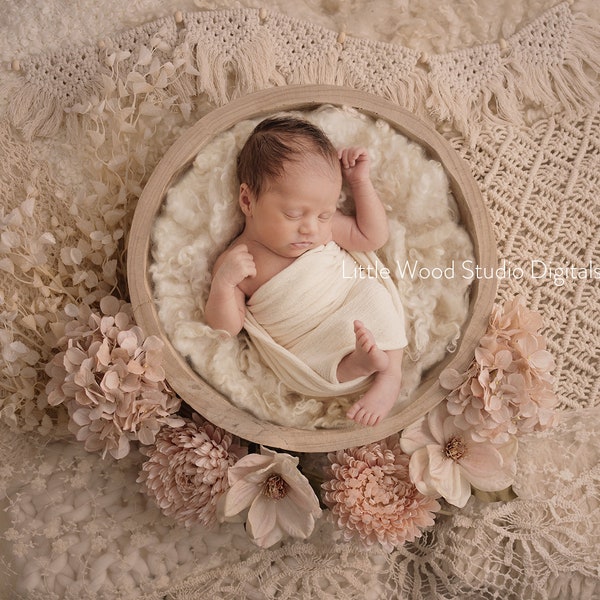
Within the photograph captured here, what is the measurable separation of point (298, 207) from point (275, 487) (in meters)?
0.57

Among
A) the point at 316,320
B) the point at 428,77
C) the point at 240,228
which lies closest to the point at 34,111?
the point at 240,228

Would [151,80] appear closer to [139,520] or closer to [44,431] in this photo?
[44,431]

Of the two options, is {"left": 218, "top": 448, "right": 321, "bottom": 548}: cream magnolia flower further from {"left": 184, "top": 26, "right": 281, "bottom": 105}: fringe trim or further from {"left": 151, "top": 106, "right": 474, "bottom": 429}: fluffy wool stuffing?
{"left": 184, "top": 26, "right": 281, "bottom": 105}: fringe trim

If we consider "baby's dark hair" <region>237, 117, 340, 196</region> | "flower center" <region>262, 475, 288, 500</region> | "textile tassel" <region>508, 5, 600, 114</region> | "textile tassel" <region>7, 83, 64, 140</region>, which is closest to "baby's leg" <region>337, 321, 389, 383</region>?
"flower center" <region>262, 475, 288, 500</region>

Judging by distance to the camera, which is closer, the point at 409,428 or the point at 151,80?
the point at 409,428

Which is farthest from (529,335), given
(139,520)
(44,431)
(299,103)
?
(44,431)

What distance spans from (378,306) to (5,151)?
93cm

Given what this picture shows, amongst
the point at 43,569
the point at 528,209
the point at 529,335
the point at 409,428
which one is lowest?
the point at 43,569

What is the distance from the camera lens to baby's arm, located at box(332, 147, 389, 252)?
144 cm

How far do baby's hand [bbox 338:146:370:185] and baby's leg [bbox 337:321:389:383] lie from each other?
32 cm

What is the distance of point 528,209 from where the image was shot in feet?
5.26

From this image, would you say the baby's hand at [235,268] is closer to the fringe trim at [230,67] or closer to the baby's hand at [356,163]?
the baby's hand at [356,163]

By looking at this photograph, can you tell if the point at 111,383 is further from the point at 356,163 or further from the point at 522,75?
the point at 522,75

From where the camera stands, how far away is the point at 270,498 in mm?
1396
